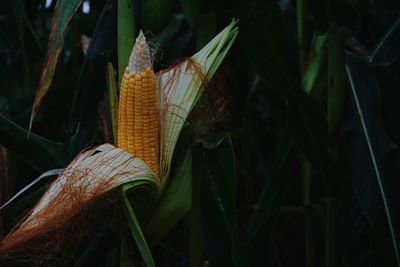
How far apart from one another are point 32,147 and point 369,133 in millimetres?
783

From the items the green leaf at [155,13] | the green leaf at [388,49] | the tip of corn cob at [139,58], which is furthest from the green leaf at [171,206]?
the green leaf at [388,49]

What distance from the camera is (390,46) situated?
5.75 feet

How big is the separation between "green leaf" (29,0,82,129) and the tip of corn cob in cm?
15

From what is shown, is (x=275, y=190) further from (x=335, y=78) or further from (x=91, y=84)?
(x=91, y=84)

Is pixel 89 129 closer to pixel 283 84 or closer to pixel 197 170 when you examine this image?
pixel 197 170

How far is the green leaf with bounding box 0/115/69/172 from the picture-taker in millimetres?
1447

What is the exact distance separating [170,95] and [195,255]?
0.42 m

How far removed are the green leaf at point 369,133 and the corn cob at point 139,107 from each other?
2.04ft

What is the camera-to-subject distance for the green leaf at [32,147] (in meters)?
1.45

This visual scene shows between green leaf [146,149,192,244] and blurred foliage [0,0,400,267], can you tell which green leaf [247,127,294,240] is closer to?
blurred foliage [0,0,400,267]

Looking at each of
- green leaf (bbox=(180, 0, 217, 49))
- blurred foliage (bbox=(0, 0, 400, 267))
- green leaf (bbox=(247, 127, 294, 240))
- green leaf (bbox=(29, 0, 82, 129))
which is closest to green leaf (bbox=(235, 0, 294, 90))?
blurred foliage (bbox=(0, 0, 400, 267))

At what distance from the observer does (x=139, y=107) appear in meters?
1.22

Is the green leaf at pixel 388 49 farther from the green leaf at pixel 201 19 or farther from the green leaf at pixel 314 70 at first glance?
the green leaf at pixel 201 19

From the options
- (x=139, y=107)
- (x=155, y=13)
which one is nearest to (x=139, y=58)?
(x=139, y=107)
